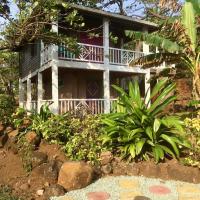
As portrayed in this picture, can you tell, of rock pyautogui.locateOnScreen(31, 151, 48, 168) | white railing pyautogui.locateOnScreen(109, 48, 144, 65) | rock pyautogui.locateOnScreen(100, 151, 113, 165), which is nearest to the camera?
rock pyautogui.locateOnScreen(31, 151, 48, 168)

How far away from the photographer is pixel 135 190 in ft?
20.8

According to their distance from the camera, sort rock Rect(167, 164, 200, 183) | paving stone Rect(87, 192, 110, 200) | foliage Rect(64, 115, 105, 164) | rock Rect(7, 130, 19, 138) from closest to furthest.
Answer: paving stone Rect(87, 192, 110, 200) → rock Rect(167, 164, 200, 183) → foliage Rect(64, 115, 105, 164) → rock Rect(7, 130, 19, 138)

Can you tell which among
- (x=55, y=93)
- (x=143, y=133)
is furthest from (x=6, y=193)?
(x=55, y=93)

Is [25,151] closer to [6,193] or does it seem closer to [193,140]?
[6,193]

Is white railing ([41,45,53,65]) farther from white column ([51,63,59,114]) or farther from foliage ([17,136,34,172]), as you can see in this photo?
foliage ([17,136,34,172])

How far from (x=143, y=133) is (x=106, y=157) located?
1.07 metres

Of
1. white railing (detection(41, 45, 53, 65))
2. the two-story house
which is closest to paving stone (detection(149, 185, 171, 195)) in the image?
the two-story house

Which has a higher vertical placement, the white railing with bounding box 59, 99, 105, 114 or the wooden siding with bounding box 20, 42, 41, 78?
the wooden siding with bounding box 20, 42, 41, 78

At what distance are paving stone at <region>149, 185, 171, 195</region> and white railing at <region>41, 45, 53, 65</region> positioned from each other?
30.6 feet

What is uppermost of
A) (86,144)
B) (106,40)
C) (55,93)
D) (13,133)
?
(106,40)

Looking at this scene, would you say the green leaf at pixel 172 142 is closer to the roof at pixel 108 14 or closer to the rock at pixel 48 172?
the rock at pixel 48 172

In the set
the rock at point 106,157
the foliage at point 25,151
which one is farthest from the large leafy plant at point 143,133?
the foliage at point 25,151

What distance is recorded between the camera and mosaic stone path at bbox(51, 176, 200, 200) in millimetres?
5969

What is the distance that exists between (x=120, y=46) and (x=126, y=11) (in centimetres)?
1156
